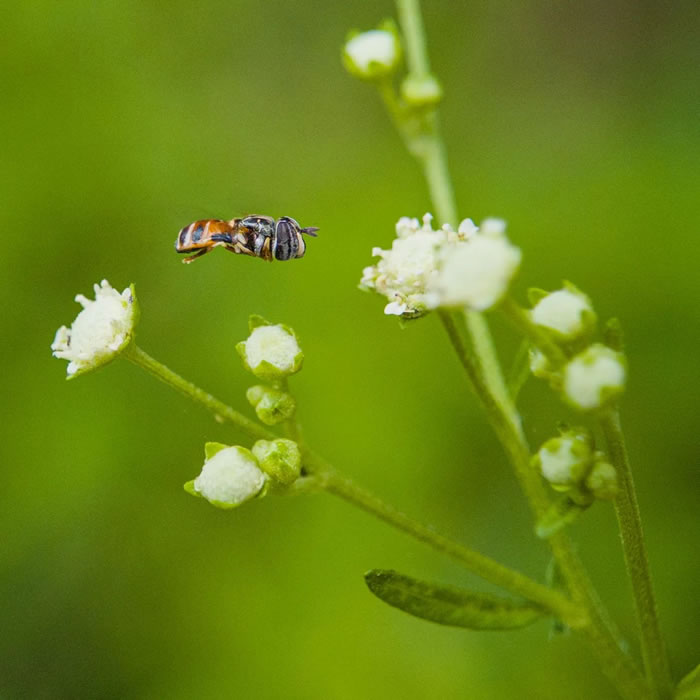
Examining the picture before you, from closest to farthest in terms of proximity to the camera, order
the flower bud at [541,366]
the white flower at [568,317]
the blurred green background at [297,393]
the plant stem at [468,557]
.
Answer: the white flower at [568,317] → the flower bud at [541,366] → the plant stem at [468,557] → the blurred green background at [297,393]

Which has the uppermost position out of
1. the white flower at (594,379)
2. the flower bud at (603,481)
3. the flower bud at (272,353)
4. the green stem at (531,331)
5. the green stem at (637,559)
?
the flower bud at (272,353)

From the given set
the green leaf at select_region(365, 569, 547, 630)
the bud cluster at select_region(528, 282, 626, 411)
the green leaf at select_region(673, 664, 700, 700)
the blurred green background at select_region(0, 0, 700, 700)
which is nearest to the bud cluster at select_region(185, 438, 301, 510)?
the green leaf at select_region(365, 569, 547, 630)

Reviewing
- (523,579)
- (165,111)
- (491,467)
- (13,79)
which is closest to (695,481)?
(491,467)

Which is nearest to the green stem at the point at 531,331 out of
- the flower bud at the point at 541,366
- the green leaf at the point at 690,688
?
the flower bud at the point at 541,366

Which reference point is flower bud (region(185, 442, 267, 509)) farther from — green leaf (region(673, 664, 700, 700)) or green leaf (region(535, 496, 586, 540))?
green leaf (region(673, 664, 700, 700))

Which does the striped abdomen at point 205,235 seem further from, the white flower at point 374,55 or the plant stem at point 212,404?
the white flower at point 374,55

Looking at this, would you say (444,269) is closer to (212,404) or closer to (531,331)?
(531,331)
